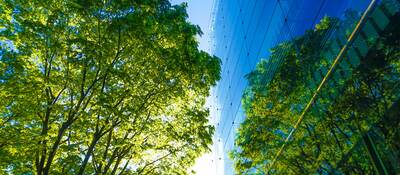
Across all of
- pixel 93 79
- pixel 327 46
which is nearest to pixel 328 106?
pixel 327 46

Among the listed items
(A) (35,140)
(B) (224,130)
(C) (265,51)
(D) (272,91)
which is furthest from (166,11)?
(B) (224,130)

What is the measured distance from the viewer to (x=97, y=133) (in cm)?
1066

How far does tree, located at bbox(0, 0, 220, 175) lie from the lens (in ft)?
31.9

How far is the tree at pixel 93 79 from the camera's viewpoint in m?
9.71

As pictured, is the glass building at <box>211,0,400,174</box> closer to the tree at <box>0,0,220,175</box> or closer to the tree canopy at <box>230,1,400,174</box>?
the tree canopy at <box>230,1,400,174</box>

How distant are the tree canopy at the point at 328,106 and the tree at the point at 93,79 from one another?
3568 millimetres

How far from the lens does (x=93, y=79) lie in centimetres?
1078

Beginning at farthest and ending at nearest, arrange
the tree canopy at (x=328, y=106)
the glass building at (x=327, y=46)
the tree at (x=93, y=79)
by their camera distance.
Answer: the tree at (x=93, y=79) < the glass building at (x=327, y=46) < the tree canopy at (x=328, y=106)

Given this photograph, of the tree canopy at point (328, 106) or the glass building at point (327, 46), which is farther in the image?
the glass building at point (327, 46)

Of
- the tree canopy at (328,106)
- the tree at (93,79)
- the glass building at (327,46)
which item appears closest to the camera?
the tree canopy at (328,106)

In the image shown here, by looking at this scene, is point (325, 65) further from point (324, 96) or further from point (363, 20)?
point (363, 20)

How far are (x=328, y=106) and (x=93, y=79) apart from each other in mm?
8331

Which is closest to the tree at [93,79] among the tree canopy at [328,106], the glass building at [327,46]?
the tree canopy at [328,106]

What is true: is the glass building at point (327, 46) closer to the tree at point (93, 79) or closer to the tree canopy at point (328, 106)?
the tree canopy at point (328, 106)
